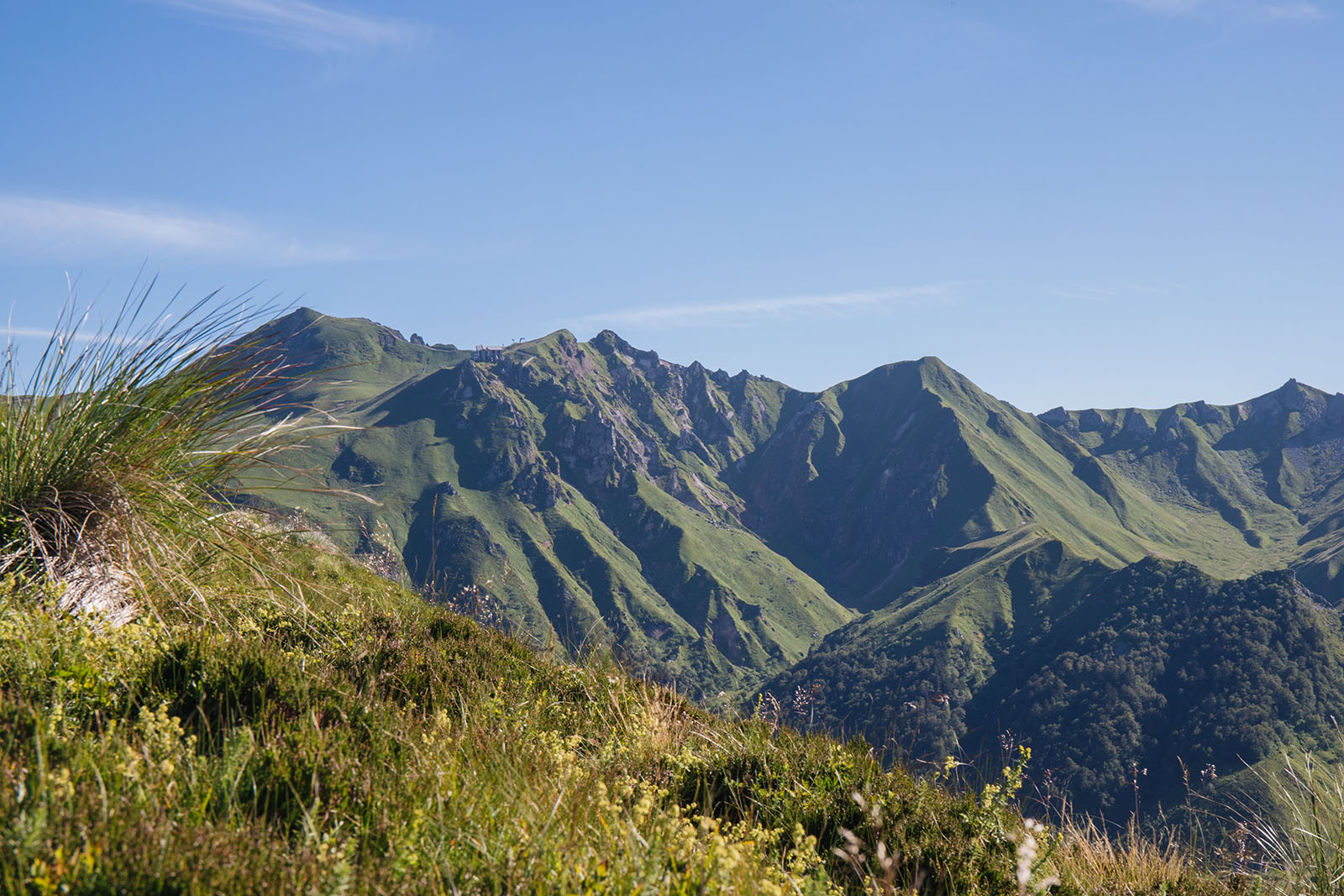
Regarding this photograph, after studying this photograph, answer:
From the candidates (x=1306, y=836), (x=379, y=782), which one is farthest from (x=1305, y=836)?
(x=379, y=782)

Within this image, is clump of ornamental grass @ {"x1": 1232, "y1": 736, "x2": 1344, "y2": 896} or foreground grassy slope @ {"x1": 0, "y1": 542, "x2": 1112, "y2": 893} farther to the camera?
clump of ornamental grass @ {"x1": 1232, "y1": 736, "x2": 1344, "y2": 896}

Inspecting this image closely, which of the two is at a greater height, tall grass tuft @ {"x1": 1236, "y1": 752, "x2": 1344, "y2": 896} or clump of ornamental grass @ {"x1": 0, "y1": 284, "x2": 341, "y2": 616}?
clump of ornamental grass @ {"x1": 0, "y1": 284, "x2": 341, "y2": 616}

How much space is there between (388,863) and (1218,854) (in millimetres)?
6683

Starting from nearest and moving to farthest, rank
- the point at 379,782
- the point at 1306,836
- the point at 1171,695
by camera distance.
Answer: the point at 379,782
the point at 1306,836
the point at 1171,695

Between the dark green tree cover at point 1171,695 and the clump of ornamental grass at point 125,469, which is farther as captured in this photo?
the dark green tree cover at point 1171,695

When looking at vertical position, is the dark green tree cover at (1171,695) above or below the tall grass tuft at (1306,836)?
below

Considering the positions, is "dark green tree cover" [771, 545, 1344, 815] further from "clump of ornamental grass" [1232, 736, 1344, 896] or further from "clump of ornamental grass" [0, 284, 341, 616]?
"clump of ornamental grass" [0, 284, 341, 616]

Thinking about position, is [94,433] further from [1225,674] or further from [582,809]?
[1225,674]

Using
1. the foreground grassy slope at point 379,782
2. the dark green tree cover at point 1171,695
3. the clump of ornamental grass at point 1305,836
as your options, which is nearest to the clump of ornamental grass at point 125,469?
the foreground grassy slope at point 379,782

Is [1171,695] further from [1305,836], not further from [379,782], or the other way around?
[379,782]

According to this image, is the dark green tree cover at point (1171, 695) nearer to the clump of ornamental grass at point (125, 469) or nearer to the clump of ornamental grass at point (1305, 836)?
the clump of ornamental grass at point (1305, 836)

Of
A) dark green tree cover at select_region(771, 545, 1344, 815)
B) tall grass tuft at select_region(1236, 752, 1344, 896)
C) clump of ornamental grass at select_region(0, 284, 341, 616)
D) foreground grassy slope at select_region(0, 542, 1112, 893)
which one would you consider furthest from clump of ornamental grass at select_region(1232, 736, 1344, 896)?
dark green tree cover at select_region(771, 545, 1344, 815)

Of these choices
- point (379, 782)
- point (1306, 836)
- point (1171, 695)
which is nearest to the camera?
point (379, 782)

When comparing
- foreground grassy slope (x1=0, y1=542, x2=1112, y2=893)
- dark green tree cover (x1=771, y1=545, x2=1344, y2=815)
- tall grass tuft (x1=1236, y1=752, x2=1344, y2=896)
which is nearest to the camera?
foreground grassy slope (x1=0, y1=542, x2=1112, y2=893)
